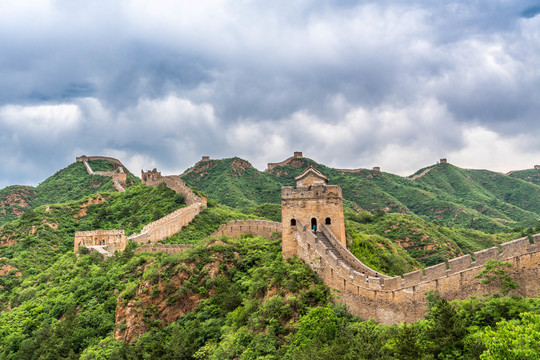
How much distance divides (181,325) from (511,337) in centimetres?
2288

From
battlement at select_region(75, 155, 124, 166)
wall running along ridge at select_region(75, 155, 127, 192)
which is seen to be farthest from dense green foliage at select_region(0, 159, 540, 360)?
battlement at select_region(75, 155, 124, 166)

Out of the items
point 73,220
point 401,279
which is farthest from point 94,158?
point 401,279

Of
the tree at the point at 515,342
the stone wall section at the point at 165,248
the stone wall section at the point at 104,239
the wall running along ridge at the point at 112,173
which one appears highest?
the wall running along ridge at the point at 112,173

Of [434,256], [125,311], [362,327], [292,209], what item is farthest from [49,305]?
[434,256]

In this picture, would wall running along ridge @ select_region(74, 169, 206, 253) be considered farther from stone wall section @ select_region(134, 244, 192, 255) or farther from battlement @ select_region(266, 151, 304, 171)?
battlement @ select_region(266, 151, 304, 171)

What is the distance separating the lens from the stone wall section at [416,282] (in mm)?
15469

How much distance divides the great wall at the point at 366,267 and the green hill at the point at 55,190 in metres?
64.5

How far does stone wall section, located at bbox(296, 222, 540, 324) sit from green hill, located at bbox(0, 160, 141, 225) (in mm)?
70548

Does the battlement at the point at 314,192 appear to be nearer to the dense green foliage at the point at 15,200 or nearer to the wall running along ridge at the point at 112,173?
the wall running along ridge at the point at 112,173

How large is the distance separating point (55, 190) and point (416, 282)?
300ft

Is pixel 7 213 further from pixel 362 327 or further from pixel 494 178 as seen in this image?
pixel 494 178

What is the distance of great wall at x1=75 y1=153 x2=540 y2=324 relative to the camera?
15.8 metres

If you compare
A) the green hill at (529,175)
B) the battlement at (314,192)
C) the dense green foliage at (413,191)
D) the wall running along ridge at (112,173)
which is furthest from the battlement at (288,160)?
the battlement at (314,192)

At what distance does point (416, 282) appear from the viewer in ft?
60.2
